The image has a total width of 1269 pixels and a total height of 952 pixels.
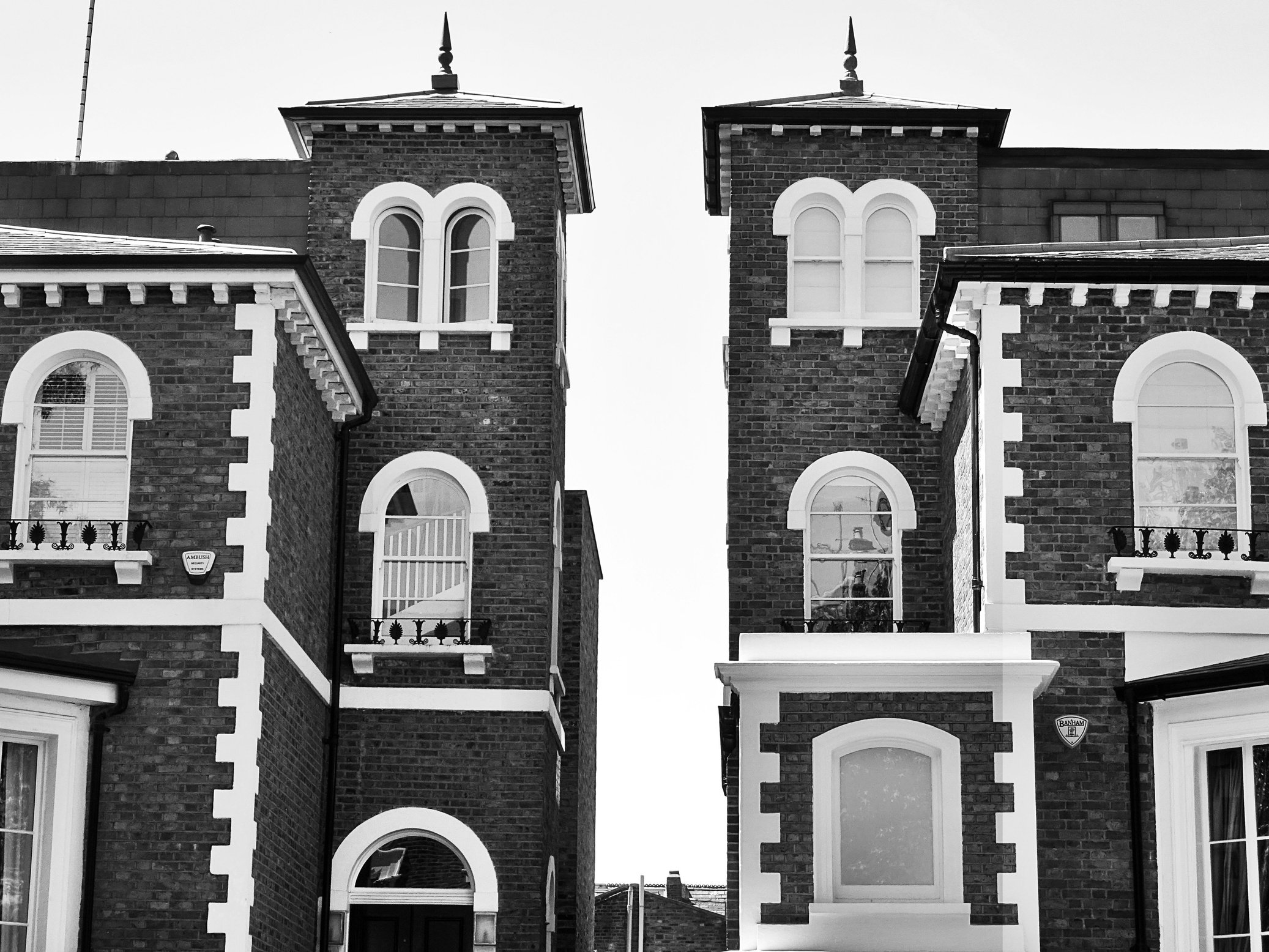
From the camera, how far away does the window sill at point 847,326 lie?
25938mm

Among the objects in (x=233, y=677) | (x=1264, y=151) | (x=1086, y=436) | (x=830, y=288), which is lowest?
(x=233, y=677)

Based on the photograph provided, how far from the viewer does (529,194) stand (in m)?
26.7

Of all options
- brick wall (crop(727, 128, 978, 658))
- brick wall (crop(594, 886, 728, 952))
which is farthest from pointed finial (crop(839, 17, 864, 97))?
brick wall (crop(594, 886, 728, 952))

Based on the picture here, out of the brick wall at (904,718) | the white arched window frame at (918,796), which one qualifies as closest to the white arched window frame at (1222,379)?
the brick wall at (904,718)

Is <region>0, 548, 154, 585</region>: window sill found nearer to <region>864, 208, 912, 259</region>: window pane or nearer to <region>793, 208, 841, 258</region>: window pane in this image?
<region>793, 208, 841, 258</region>: window pane

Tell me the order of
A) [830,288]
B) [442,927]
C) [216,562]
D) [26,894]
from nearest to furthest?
[26,894], [216,562], [442,927], [830,288]

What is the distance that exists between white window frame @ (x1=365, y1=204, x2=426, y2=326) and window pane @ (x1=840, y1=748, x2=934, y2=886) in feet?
30.4

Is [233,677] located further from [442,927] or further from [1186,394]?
[1186,394]

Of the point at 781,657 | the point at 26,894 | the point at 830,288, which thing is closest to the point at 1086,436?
the point at 781,657

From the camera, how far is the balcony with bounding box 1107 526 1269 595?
2034cm

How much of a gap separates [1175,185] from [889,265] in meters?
4.25

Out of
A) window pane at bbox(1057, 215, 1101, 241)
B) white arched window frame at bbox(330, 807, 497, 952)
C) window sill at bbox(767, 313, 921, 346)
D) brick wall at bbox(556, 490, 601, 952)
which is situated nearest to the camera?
white arched window frame at bbox(330, 807, 497, 952)

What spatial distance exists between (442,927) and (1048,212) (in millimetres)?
11633

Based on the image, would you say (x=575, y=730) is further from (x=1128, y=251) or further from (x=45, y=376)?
(x=1128, y=251)
